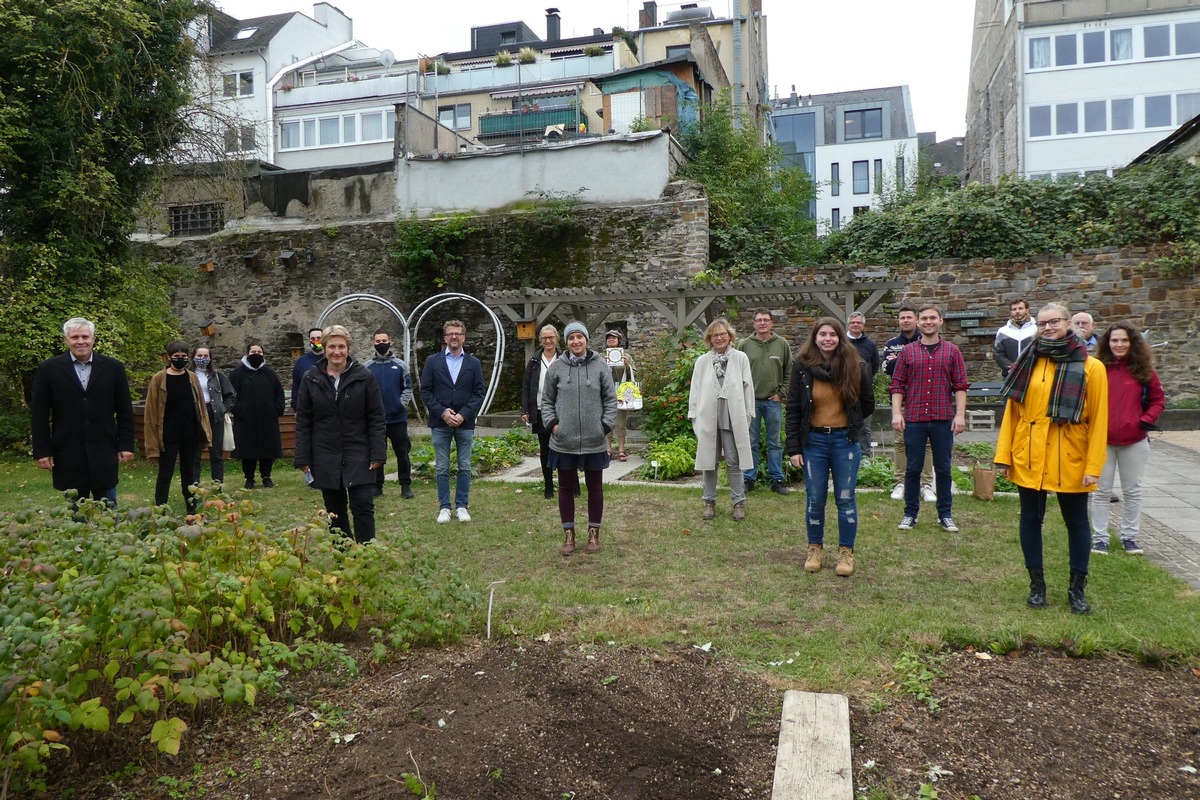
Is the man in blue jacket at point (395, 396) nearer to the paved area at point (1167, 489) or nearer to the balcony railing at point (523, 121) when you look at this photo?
the paved area at point (1167, 489)

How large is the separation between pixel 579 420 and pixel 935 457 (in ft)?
9.22

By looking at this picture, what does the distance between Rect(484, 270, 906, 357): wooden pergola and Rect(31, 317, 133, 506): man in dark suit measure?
756cm

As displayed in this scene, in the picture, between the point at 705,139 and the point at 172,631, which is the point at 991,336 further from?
the point at 172,631

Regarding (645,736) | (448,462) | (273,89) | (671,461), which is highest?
(273,89)

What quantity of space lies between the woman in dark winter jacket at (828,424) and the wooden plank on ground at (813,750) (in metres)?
2.12

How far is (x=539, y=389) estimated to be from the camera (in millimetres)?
8414

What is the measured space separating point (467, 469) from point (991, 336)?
12.1m

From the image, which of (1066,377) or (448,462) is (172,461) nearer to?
(448,462)

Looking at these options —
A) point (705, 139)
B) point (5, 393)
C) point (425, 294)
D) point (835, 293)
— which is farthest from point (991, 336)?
point (5, 393)

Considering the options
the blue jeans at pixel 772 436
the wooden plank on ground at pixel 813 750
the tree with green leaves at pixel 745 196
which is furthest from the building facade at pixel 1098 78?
the wooden plank on ground at pixel 813 750

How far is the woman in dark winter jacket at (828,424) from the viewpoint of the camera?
5352 mm

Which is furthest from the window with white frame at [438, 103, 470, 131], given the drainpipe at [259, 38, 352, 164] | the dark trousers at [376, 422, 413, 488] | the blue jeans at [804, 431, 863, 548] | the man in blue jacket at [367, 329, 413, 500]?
the blue jeans at [804, 431, 863, 548]

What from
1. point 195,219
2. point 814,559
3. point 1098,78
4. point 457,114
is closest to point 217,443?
point 814,559

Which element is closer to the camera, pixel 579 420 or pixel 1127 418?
pixel 1127 418
